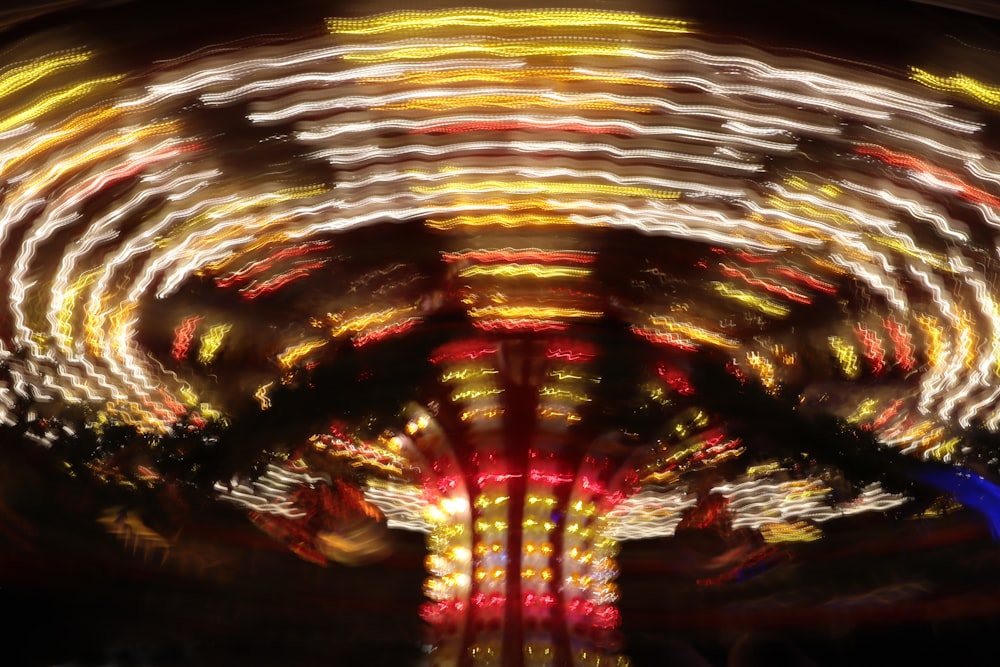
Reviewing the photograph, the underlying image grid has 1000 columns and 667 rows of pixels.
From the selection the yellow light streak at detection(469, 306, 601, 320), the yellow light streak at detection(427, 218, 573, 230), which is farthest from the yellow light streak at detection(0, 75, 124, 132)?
the yellow light streak at detection(469, 306, 601, 320)

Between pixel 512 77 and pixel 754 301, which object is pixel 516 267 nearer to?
pixel 754 301

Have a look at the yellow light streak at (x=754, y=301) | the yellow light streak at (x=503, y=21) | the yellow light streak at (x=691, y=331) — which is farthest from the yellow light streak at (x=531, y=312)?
the yellow light streak at (x=503, y=21)

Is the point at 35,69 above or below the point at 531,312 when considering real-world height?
below

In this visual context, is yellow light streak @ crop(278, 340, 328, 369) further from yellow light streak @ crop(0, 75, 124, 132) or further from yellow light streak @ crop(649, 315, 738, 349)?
yellow light streak @ crop(0, 75, 124, 132)

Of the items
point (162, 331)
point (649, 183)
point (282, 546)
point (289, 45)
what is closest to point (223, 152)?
point (289, 45)

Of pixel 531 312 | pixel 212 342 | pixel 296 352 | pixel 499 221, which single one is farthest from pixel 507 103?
pixel 296 352

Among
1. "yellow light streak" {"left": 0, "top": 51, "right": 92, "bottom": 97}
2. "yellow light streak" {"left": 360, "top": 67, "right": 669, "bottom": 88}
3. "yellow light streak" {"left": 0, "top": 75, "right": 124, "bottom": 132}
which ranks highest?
"yellow light streak" {"left": 360, "top": 67, "right": 669, "bottom": 88}

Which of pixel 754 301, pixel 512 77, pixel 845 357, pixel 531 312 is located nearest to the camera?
pixel 512 77

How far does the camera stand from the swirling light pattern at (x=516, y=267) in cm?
393

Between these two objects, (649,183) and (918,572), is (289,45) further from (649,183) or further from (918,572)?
(918,572)

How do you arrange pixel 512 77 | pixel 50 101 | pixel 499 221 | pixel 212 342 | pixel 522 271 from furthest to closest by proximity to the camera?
pixel 212 342 < pixel 522 271 < pixel 499 221 < pixel 50 101 < pixel 512 77

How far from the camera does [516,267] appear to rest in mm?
7160

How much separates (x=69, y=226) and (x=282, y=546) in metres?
9.64

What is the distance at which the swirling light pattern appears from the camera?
3.93m
